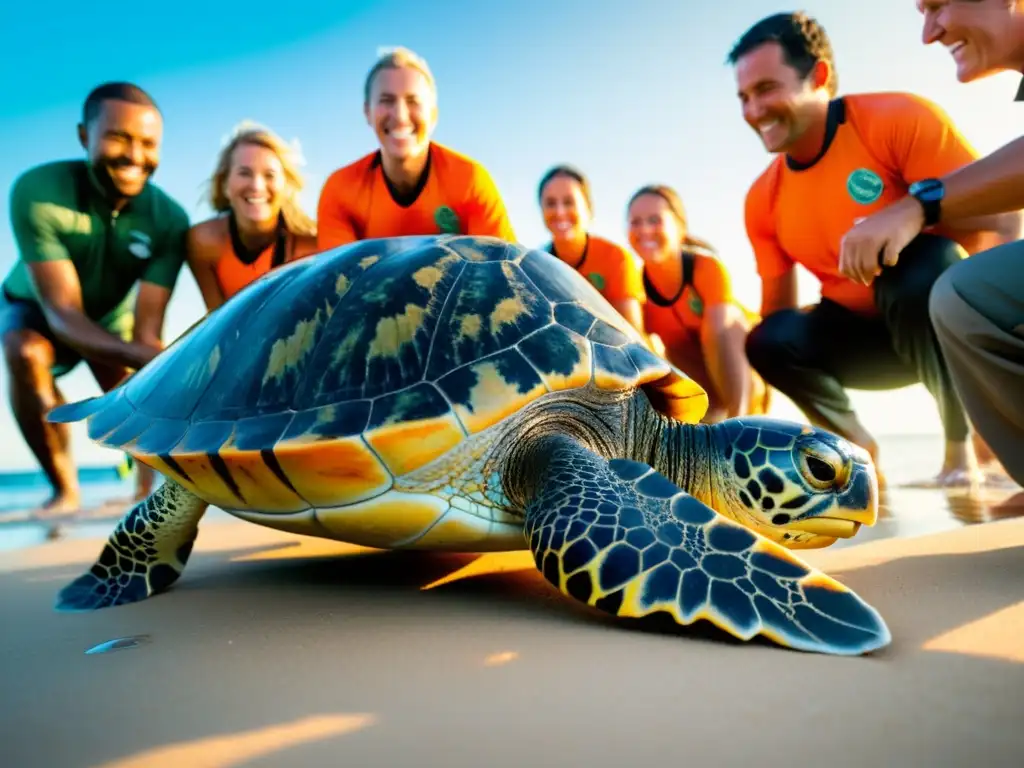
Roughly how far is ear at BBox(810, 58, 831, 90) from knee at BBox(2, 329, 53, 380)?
6.56 metres

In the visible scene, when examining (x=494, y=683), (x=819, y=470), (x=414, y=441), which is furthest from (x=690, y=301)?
(x=494, y=683)

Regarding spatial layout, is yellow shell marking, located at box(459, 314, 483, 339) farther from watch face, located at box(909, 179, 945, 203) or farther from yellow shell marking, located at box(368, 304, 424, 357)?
watch face, located at box(909, 179, 945, 203)

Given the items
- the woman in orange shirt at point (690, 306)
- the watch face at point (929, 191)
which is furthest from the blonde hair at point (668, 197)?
the watch face at point (929, 191)

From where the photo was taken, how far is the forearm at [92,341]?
5.29m

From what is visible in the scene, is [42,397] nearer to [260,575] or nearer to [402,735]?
[260,575]

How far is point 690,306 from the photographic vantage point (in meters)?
6.87

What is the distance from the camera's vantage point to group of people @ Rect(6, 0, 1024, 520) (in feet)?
14.5

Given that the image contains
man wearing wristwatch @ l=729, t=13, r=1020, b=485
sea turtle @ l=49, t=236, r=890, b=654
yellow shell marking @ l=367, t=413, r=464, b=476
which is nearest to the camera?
sea turtle @ l=49, t=236, r=890, b=654

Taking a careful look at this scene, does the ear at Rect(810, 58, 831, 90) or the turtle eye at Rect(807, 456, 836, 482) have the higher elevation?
the ear at Rect(810, 58, 831, 90)

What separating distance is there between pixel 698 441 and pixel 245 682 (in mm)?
1740

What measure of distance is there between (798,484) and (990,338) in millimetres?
794

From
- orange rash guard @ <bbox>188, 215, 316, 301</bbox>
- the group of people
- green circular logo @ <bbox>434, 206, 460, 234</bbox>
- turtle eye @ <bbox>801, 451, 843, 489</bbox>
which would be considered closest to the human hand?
turtle eye @ <bbox>801, 451, 843, 489</bbox>

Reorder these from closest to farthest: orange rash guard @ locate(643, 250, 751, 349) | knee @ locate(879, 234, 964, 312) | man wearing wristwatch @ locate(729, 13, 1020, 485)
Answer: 1. knee @ locate(879, 234, 964, 312)
2. man wearing wristwatch @ locate(729, 13, 1020, 485)
3. orange rash guard @ locate(643, 250, 751, 349)

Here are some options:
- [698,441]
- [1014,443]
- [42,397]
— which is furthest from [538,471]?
[42,397]
